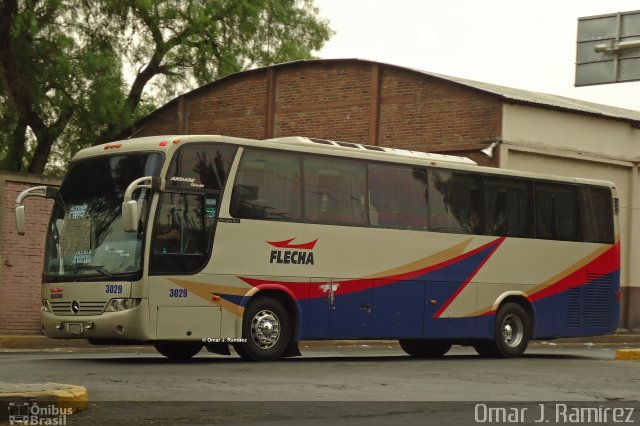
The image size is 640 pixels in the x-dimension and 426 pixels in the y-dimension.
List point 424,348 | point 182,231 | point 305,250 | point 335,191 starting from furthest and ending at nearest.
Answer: point 424,348
point 335,191
point 305,250
point 182,231

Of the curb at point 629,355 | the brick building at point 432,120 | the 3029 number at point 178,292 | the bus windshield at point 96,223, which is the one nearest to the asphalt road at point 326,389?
Answer: the 3029 number at point 178,292

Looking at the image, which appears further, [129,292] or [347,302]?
[347,302]

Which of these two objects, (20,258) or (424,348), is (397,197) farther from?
(20,258)

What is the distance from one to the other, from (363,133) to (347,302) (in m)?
14.9

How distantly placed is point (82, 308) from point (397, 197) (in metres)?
5.48

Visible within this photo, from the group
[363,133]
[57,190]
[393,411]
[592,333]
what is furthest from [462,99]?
[393,411]

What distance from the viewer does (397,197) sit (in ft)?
65.5

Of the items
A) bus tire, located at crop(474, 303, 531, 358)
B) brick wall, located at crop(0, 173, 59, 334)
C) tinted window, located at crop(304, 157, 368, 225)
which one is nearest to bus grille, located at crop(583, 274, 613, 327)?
bus tire, located at crop(474, 303, 531, 358)

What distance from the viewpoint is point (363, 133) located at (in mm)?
33625

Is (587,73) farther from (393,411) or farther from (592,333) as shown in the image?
(393,411)

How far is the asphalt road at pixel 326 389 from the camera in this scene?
1073 centimetres

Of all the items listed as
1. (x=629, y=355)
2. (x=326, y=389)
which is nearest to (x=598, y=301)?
(x=629, y=355)

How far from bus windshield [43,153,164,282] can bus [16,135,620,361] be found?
0.02 m

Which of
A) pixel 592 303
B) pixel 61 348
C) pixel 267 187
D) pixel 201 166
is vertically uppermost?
pixel 201 166
